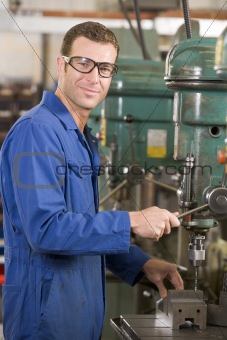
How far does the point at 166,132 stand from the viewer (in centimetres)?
278

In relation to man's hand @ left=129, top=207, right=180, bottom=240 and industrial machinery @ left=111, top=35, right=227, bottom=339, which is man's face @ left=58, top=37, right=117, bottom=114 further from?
man's hand @ left=129, top=207, right=180, bottom=240

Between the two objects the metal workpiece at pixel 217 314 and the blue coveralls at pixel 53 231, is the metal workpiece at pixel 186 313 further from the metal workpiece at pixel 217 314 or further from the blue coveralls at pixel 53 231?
the blue coveralls at pixel 53 231

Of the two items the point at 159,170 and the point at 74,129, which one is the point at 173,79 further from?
the point at 159,170

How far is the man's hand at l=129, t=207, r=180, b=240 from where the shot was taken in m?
1.65

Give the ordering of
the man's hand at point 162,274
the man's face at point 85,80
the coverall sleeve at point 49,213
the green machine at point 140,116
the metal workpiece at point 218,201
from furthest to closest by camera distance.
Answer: the green machine at point 140,116 < the man's hand at point 162,274 < the man's face at point 85,80 < the metal workpiece at point 218,201 < the coverall sleeve at point 49,213

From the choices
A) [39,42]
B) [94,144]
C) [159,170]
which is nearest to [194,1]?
[39,42]

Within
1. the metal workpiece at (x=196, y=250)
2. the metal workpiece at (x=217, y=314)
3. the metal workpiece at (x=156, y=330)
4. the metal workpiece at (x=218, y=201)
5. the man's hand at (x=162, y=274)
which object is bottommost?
the metal workpiece at (x=156, y=330)

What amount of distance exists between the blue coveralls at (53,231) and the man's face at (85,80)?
1.5 inches

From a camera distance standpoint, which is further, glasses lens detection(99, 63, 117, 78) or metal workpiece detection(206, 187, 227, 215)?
glasses lens detection(99, 63, 117, 78)

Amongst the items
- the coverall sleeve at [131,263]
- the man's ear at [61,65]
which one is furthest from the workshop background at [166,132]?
the coverall sleeve at [131,263]

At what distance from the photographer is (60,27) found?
4723 mm

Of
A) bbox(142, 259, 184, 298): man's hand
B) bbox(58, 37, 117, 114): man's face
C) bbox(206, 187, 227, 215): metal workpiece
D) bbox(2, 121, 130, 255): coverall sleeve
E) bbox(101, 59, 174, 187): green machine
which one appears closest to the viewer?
bbox(2, 121, 130, 255): coverall sleeve

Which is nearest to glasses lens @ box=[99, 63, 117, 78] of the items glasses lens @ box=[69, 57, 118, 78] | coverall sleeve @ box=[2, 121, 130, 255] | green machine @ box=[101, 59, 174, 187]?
glasses lens @ box=[69, 57, 118, 78]

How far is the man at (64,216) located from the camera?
1654 millimetres
